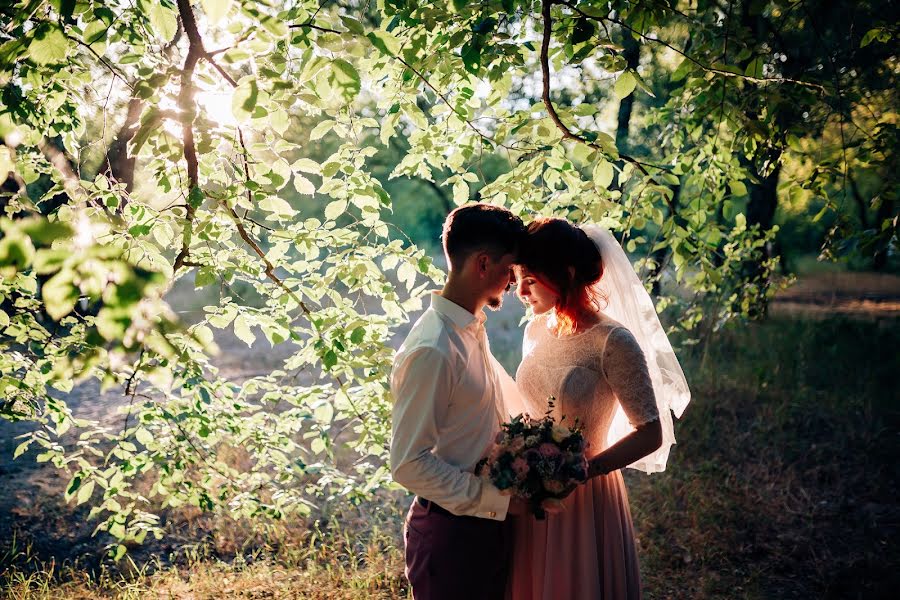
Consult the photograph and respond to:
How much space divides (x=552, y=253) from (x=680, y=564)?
403cm

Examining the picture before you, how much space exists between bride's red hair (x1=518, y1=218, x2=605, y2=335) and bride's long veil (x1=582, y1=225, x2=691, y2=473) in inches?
10.7

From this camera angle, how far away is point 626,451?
2738 mm

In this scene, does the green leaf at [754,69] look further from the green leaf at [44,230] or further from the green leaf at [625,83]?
the green leaf at [44,230]

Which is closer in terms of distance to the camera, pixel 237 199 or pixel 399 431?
pixel 399 431

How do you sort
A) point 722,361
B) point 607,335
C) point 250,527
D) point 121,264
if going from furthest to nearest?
point 722,361
point 250,527
point 607,335
point 121,264

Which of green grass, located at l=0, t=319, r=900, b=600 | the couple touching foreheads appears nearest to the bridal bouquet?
the couple touching foreheads

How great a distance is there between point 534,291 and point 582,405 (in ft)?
2.05

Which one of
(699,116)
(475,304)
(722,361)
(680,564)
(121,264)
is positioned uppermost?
(699,116)

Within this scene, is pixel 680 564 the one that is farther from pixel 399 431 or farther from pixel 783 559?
pixel 399 431

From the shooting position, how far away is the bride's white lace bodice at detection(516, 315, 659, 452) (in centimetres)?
274

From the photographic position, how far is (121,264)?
4.26 ft

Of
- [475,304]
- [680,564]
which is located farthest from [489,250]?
[680,564]

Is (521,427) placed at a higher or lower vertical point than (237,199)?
lower

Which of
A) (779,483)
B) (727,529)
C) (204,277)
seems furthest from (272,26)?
(779,483)
